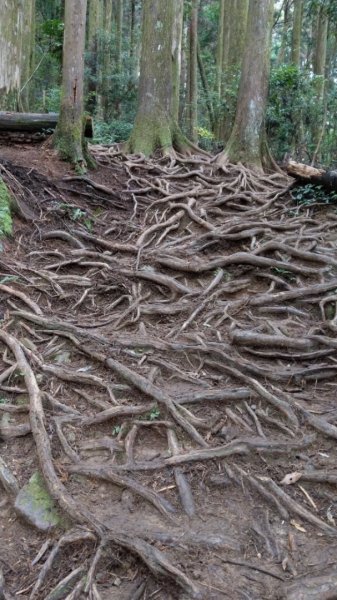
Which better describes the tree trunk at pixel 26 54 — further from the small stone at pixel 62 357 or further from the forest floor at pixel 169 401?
the small stone at pixel 62 357

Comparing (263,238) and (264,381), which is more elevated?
(263,238)

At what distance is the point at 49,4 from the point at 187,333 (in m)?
23.1

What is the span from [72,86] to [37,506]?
7.06 metres

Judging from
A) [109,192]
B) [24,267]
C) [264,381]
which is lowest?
[264,381]

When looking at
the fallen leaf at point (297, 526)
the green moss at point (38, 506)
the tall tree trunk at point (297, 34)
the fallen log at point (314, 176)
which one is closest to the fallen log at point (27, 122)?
the fallen log at point (314, 176)

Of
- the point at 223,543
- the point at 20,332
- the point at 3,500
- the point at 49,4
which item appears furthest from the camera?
the point at 49,4

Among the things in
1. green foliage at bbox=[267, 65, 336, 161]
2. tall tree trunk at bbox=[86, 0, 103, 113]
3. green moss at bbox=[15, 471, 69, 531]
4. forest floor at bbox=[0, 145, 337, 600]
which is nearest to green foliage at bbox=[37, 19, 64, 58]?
tall tree trunk at bbox=[86, 0, 103, 113]

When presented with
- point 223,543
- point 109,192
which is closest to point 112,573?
point 223,543

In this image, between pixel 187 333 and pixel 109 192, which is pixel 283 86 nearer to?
pixel 109 192

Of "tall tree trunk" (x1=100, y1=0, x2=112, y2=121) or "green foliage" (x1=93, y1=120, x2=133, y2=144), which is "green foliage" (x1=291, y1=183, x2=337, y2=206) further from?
"tall tree trunk" (x1=100, y1=0, x2=112, y2=121)

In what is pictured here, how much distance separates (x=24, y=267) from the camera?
19.1 ft

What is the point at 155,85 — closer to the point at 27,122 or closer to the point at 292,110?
the point at 27,122

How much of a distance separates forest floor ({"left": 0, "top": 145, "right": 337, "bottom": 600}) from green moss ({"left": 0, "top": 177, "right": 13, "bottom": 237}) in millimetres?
181

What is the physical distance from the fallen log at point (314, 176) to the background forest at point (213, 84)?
4483 millimetres
